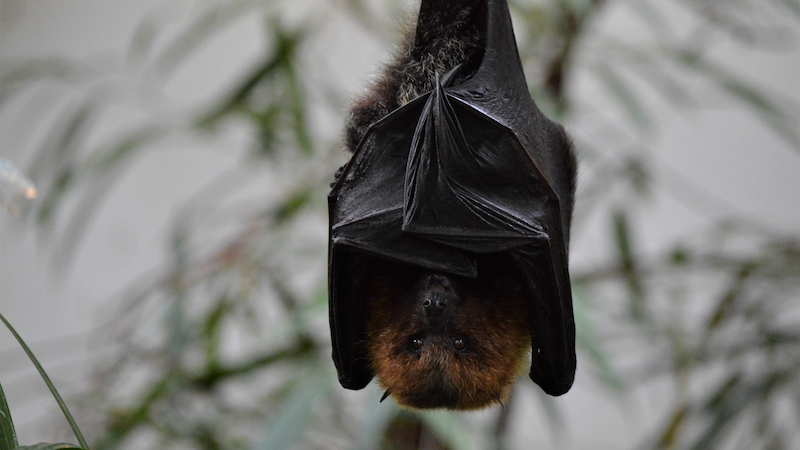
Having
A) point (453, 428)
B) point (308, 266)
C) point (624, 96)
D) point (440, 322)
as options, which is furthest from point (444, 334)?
point (308, 266)

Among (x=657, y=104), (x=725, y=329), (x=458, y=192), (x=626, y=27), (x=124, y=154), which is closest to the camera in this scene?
(x=458, y=192)

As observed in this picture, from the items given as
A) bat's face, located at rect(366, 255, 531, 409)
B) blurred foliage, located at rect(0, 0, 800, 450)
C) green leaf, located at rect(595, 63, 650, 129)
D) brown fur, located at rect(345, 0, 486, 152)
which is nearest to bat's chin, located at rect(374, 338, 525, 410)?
bat's face, located at rect(366, 255, 531, 409)

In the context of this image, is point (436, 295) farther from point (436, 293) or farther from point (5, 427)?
point (5, 427)

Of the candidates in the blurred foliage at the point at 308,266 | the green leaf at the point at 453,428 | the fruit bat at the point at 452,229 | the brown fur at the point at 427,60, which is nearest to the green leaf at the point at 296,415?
the blurred foliage at the point at 308,266

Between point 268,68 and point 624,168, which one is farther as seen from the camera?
point 624,168

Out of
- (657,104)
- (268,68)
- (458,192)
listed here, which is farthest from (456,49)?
(657,104)

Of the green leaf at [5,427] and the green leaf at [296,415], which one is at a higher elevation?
the green leaf at [5,427]

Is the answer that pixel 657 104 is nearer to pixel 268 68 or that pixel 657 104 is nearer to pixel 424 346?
pixel 268 68

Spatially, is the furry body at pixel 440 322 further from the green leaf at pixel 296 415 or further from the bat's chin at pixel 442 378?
the green leaf at pixel 296 415
